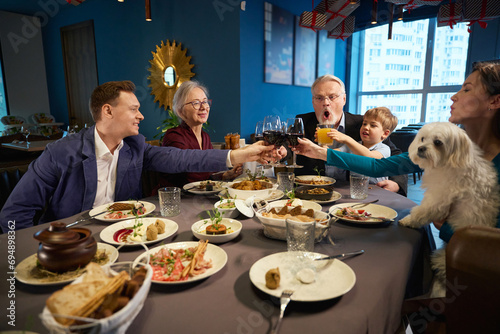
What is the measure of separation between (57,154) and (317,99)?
76.5 inches

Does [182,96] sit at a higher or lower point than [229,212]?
higher

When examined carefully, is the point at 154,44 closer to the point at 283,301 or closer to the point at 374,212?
the point at 374,212

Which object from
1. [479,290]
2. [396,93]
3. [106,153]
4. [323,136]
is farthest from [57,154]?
[396,93]

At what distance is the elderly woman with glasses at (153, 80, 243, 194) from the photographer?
230 cm

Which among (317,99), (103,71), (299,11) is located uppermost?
(299,11)

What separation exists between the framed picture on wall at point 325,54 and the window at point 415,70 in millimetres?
1100

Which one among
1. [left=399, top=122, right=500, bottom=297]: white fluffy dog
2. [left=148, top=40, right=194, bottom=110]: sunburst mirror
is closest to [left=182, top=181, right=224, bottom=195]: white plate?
[left=399, top=122, right=500, bottom=297]: white fluffy dog

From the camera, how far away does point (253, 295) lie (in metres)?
0.79

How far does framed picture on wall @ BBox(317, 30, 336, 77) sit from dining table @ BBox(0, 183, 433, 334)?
5228 mm

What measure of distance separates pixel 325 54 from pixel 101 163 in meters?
5.34

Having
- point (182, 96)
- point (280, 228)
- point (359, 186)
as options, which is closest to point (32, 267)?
point (280, 228)

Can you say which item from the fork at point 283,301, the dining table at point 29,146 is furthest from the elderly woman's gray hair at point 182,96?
the dining table at point 29,146

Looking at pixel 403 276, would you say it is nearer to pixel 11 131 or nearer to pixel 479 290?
pixel 479 290

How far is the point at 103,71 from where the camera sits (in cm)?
654
